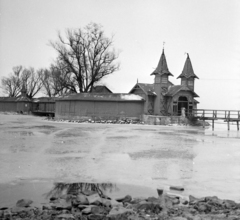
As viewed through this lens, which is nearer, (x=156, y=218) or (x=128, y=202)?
(x=156, y=218)

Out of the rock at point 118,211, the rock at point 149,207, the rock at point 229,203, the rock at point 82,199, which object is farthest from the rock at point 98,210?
the rock at point 229,203

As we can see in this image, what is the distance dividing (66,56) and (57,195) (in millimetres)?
37668

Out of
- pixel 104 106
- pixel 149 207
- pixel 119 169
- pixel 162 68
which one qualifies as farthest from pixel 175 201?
pixel 162 68

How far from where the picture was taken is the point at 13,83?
80562 millimetres

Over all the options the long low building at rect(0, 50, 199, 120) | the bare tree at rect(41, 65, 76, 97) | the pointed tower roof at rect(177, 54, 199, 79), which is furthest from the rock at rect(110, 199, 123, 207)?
the bare tree at rect(41, 65, 76, 97)

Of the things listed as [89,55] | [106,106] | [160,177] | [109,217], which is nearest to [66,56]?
[89,55]

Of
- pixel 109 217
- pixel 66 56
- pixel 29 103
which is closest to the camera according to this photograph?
pixel 109 217

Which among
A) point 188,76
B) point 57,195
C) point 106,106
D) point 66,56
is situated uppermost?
point 66,56

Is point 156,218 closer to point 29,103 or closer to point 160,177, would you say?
point 160,177

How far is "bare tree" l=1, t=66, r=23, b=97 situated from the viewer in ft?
260

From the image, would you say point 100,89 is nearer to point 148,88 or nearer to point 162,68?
point 148,88

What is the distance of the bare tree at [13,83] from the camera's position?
3120 inches

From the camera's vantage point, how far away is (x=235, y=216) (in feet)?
19.0

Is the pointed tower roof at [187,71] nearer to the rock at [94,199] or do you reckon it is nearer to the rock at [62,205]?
the rock at [94,199]
